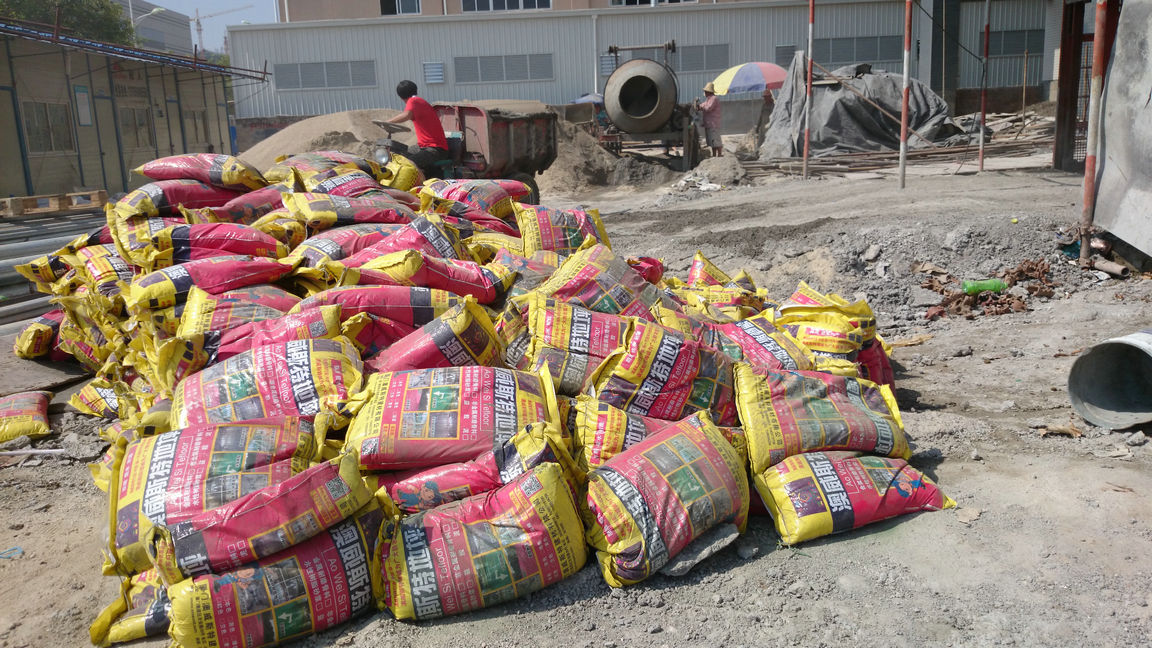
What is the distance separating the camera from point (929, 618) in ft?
7.79

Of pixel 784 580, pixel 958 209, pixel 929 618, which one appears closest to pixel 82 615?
pixel 784 580

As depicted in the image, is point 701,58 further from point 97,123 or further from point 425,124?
point 425,124

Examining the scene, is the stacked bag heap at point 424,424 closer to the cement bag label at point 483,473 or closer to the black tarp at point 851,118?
the cement bag label at point 483,473

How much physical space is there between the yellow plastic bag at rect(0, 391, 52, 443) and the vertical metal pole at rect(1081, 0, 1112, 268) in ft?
22.3

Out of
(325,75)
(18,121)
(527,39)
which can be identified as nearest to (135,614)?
(18,121)

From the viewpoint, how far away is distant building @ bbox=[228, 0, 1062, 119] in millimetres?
25594

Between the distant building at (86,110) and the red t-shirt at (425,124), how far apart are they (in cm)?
756

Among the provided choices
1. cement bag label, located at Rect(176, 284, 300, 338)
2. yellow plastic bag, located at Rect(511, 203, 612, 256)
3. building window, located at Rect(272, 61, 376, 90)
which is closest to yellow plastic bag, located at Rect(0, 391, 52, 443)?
cement bag label, located at Rect(176, 284, 300, 338)

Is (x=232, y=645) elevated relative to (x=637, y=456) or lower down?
lower down

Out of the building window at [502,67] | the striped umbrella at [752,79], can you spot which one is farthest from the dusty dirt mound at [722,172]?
the building window at [502,67]

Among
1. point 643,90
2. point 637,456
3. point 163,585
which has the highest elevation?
point 643,90

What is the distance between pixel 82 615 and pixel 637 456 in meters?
1.81

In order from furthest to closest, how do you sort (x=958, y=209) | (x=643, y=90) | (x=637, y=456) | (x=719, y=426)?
1. (x=643, y=90)
2. (x=958, y=209)
3. (x=719, y=426)
4. (x=637, y=456)

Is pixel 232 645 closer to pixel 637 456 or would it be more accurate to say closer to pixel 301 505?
pixel 301 505
